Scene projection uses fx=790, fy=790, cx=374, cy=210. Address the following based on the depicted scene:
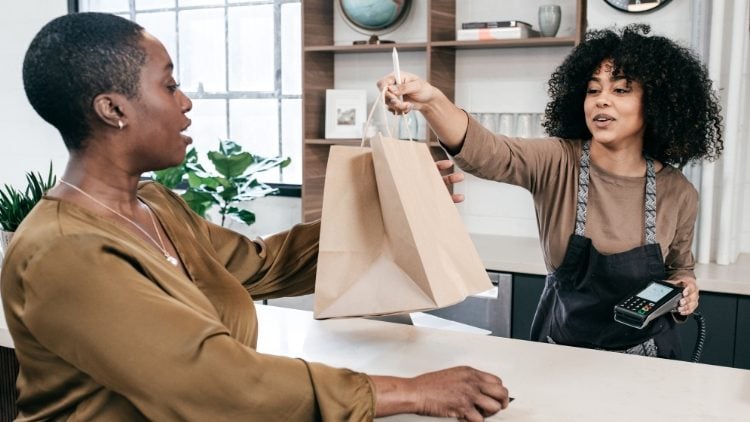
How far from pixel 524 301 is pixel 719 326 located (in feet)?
2.24

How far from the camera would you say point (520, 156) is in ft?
6.26

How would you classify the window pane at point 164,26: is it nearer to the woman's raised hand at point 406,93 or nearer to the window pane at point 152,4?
the window pane at point 152,4

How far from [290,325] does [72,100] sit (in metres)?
0.78

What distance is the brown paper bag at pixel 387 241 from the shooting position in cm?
139

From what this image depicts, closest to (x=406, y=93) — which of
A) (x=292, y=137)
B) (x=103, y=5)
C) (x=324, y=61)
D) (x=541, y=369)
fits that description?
(x=541, y=369)

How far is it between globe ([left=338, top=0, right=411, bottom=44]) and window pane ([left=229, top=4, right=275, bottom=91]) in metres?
0.74

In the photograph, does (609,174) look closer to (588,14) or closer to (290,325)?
(290,325)

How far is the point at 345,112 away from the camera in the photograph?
3.85m

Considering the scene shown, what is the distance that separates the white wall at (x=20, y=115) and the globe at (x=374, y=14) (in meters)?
2.19

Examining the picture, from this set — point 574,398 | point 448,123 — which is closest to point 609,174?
point 448,123

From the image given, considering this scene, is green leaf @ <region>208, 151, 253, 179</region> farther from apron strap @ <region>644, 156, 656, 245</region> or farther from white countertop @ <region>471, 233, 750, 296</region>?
apron strap @ <region>644, 156, 656, 245</region>

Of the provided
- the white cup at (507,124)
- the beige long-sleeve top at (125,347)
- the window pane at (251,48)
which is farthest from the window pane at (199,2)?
the beige long-sleeve top at (125,347)

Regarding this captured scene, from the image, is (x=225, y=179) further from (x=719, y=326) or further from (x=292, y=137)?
(x=719, y=326)

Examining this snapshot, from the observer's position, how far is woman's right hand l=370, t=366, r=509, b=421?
4.01 feet
